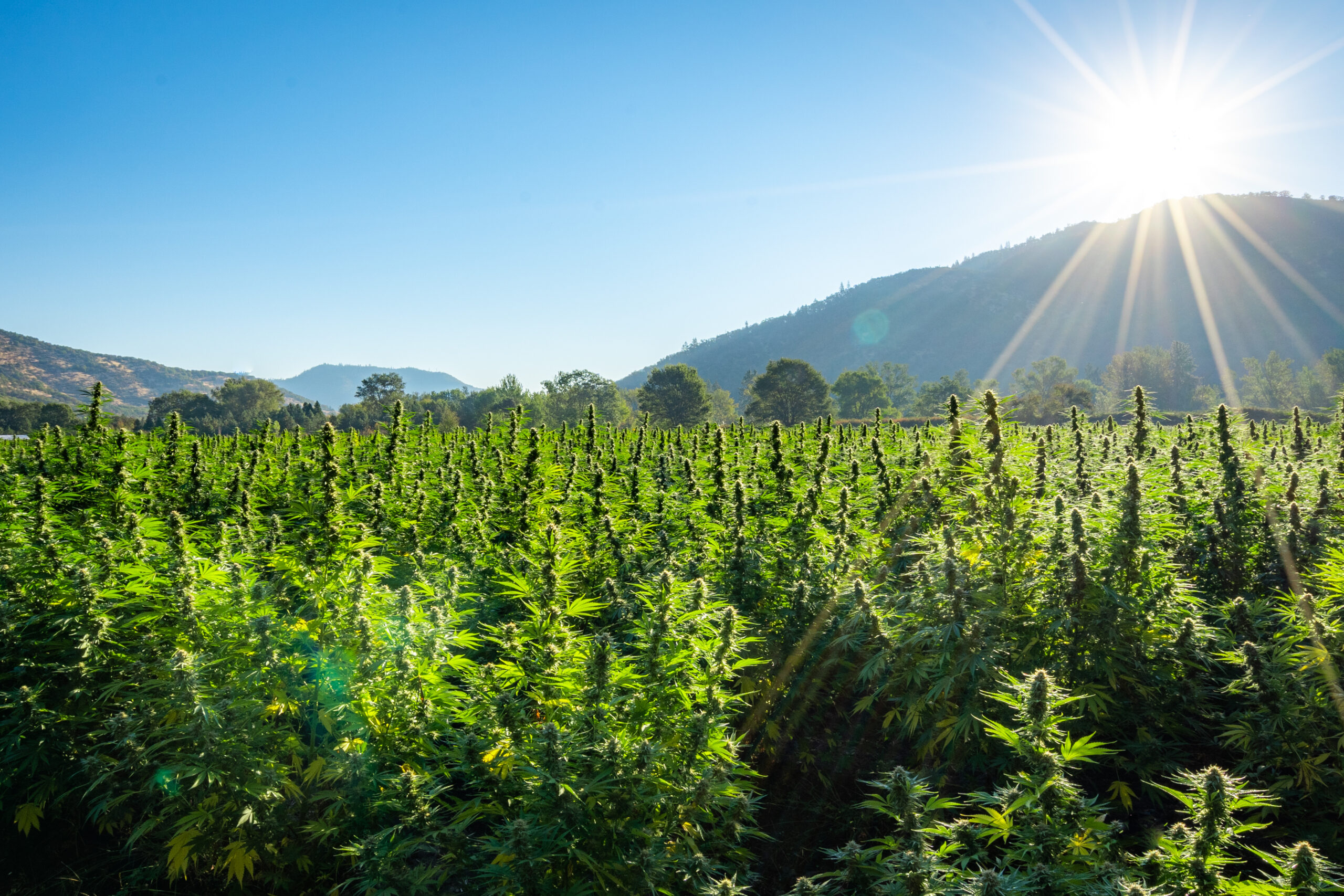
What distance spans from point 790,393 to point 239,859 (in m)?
84.7

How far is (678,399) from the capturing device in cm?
9081

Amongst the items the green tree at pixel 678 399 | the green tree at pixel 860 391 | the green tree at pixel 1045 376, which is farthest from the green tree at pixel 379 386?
the green tree at pixel 1045 376

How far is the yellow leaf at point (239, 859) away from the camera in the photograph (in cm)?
377

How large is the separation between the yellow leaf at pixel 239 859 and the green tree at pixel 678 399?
280 ft

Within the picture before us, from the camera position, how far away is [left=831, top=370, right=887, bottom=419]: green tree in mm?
111188

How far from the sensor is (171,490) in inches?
334

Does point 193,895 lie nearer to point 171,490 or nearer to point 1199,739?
point 171,490

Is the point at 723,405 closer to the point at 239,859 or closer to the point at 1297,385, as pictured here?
the point at 1297,385

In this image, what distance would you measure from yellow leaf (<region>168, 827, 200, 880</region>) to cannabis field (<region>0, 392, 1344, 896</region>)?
0.02 meters

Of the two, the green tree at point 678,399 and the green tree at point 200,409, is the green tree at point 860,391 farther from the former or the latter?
the green tree at point 200,409

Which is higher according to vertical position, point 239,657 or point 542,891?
point 239,657

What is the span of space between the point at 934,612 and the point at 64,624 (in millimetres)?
6946

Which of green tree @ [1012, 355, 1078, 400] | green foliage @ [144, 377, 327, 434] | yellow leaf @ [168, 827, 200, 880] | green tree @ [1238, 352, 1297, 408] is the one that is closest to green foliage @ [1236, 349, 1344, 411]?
green tree @ [1238, 352, 1297, 408]

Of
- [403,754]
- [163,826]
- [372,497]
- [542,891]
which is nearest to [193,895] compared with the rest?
[163,826]
